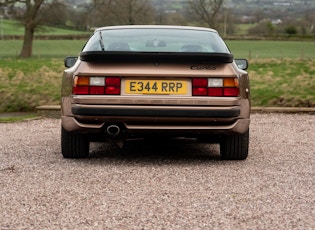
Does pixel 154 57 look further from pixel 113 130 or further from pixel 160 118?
pixel 113 130

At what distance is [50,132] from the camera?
11.0 metres

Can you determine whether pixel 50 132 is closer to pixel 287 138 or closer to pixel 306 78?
pixel 287 138

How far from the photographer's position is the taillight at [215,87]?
7.21m

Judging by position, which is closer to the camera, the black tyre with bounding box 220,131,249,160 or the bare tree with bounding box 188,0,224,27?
the black tyre with bounding box 220,131,249,160

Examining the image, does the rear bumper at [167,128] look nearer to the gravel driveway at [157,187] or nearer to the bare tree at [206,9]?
the gravel driveway at [157,187]

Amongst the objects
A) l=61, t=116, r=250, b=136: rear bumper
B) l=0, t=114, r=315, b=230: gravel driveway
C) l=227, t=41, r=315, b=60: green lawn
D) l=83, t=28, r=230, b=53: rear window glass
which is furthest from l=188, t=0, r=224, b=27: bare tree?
l=61, t=116, r=250, b=136: rear bumper

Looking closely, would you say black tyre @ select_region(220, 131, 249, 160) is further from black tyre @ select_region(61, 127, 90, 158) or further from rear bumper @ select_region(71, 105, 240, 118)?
black tyre @ select_region(61, 127, 90, 158)

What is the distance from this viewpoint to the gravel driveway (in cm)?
498

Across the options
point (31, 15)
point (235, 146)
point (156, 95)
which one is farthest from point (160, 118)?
point (31, 15)

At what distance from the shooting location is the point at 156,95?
723 centimetres

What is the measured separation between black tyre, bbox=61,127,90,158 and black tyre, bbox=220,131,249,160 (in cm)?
141

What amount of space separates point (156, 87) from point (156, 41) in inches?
42.0

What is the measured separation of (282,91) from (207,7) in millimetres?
66408

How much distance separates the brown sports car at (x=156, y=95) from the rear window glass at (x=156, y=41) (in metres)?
0.60
